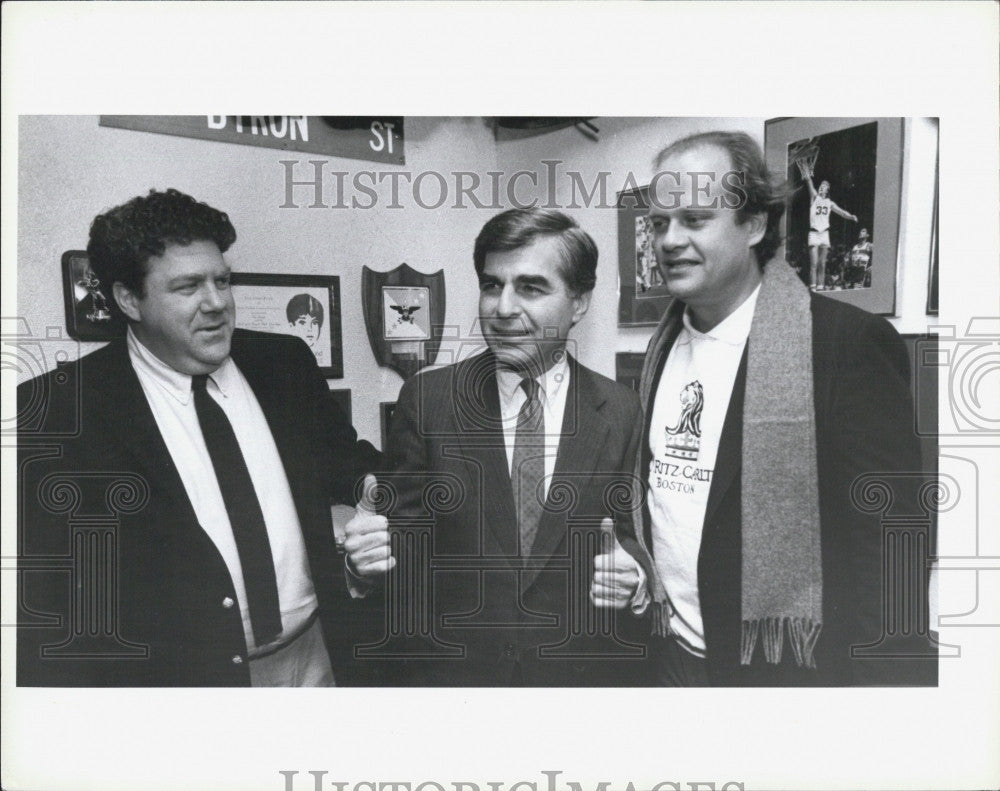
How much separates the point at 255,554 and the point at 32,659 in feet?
2.72

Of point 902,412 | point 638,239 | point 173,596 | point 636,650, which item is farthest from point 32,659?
point 902,412

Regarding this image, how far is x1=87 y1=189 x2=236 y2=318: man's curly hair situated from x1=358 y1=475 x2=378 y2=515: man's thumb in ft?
2.97

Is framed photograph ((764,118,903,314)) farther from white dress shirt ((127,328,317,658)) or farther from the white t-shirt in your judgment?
white dress shirt ((127,328,317,658))

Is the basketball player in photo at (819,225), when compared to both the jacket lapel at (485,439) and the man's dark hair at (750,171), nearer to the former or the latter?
the man's dark hair at (750,171)

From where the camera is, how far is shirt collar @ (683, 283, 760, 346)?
331cm

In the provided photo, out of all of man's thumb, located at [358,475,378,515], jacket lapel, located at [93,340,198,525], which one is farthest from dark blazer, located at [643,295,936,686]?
jacket lapel, located at [93,340,198,525]

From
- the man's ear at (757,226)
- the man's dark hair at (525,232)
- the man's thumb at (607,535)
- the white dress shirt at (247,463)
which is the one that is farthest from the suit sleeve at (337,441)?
the man's ear at (757,226)

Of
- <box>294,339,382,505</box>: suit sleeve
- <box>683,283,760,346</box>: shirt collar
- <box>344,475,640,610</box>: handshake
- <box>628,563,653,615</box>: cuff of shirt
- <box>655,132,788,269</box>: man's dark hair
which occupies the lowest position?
<box>628,563,653,615</box>: cuff of shirt

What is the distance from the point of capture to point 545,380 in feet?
10.8

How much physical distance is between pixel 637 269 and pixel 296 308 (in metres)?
1.12

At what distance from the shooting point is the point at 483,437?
3.30 metres

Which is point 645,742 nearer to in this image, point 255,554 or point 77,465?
point 255,554

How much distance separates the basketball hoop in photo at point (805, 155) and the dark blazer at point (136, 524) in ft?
5.48

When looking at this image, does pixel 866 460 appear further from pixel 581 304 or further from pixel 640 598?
pixel 581 304
